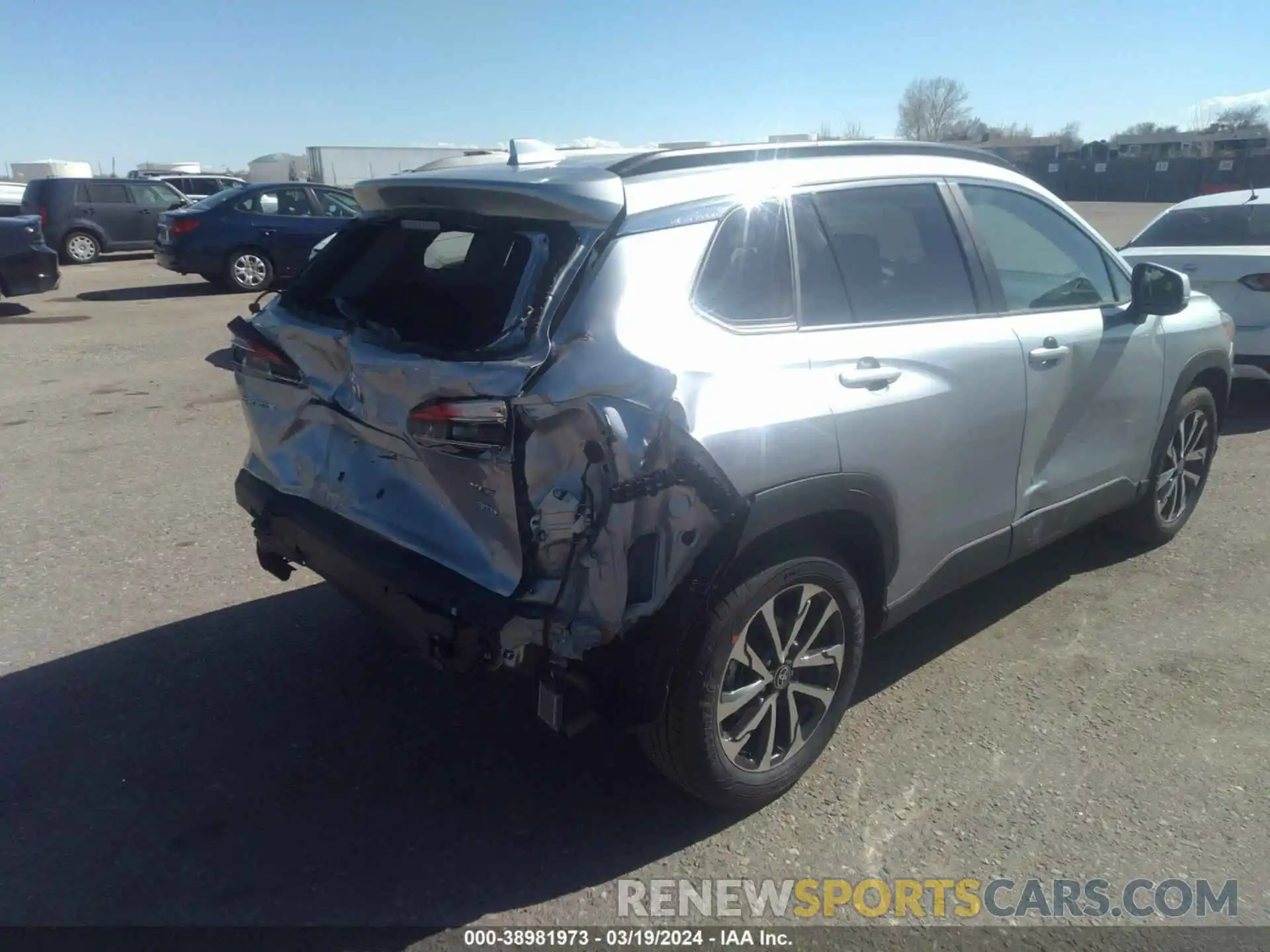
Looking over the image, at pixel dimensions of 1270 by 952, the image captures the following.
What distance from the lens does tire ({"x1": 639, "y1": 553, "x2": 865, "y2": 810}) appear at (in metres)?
2.84

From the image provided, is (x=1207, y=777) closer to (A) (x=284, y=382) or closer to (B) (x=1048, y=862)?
(B) (x=1048, y=862)

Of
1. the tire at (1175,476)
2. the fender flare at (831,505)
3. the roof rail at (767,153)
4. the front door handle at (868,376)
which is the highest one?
the roof rail at (767,153)

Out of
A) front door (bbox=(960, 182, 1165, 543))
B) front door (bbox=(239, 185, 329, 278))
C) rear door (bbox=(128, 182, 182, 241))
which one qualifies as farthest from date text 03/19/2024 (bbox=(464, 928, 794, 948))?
rear door (bbox=(128, 182, 182, 241))

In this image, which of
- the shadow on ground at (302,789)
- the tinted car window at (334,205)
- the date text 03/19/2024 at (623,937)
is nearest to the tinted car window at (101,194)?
the tinted car window at (334,205)

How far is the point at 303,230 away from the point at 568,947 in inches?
589

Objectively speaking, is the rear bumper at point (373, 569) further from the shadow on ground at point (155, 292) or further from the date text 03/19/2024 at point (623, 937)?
the shadow on ground at point (155, 292)

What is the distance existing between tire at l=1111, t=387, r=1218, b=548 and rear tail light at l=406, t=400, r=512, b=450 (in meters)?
3.49

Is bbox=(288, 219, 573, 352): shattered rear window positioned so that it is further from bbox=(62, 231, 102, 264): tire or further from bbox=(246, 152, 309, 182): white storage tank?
bbox=(246, 152, 309, 182): white storage tank

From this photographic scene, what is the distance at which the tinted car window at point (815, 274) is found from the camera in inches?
124

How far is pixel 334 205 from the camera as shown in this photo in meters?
16.5

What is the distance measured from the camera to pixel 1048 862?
9.65 ft

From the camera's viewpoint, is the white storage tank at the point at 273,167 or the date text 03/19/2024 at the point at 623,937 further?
the white storage tank at the point at 273,167

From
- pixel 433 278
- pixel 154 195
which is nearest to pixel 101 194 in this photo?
pixel 154 195

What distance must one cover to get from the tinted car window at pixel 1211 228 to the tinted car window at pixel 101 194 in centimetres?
1951
